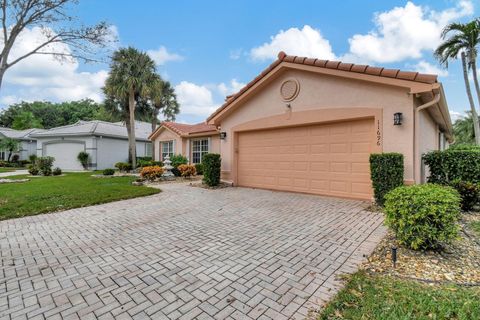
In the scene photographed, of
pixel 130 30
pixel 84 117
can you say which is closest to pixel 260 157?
pixel 130 30

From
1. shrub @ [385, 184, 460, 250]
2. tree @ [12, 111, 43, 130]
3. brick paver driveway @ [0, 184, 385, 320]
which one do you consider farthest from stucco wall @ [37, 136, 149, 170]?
shrub @ [385, 184, 460, 250]

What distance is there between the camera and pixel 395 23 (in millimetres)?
10328

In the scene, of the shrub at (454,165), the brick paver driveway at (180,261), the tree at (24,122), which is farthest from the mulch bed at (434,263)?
the tree at (24,122)

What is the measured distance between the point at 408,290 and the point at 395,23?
39.0 feet

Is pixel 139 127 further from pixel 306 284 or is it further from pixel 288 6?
pixel 306 284

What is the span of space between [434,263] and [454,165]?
517cm

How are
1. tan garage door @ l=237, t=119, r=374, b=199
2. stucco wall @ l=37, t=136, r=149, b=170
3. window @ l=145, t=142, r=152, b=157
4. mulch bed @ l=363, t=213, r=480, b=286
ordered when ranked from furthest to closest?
window @ l=145, t=142, r=152, b=157
stucco wall @ l=37, t=136, r=149, b=170
tan garage door @ l=237, t=119, r=374, b=199
mulch bed @ l=363, t=213, r=480, b=286

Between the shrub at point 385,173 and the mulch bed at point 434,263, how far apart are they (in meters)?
2.16

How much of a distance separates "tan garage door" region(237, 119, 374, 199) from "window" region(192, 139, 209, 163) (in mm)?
6195

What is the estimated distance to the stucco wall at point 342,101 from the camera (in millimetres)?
6230

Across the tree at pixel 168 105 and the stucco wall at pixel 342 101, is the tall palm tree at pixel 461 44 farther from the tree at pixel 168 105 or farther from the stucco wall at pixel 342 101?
the tree at pixel 168 105

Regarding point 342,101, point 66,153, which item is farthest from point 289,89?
point 66,153

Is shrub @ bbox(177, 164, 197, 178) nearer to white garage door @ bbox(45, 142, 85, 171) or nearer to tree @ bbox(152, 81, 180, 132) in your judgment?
tree @ bbox(152, 81, 180, 132)

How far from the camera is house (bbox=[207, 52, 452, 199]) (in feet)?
20.5
